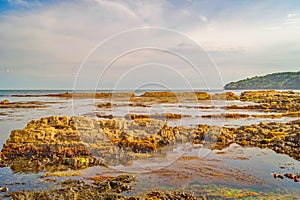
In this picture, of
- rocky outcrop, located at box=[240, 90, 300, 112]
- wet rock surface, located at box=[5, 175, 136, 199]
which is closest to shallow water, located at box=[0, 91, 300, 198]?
wet rock surface, located at box=[5, 175, 136, 199]

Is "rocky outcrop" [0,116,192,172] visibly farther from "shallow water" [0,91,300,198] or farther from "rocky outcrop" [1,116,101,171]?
"shallow water" [0,91,300,198]

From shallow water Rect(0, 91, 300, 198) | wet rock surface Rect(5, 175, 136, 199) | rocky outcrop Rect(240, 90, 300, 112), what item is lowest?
shallow water Rect(0, 91, 300, 198)

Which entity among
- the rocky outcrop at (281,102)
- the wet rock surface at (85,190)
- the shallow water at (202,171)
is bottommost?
the shallow water at (202,171)

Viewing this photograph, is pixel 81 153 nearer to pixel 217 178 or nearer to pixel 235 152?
pixel 217 178

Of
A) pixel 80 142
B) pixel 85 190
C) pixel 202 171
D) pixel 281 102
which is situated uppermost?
pixel 281 102

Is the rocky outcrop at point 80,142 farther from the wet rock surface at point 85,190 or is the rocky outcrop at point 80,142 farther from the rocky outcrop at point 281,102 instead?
the rocky outcrop at point 281,102

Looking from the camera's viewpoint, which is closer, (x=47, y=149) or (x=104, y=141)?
(x=47, y=149)

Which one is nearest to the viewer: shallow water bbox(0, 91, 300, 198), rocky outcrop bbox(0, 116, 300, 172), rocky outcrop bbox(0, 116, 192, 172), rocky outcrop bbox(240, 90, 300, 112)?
shallow water bbox(0, 91, 300, 198)

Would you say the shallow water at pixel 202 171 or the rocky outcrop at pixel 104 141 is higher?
the rocky outcrop at pixel 104 141

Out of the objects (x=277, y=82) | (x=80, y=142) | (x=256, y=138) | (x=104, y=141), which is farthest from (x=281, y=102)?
(x=277, y=82)

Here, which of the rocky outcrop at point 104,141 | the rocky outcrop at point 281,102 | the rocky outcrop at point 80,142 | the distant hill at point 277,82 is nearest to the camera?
the rocky outcrop at point 80,142

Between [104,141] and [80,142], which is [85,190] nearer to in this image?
[80,142]

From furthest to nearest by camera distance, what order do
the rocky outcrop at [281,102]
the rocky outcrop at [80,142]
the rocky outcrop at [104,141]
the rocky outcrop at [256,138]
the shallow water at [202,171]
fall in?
the rocky outcrop at [281,102] < the rocky outcrop at [256,138] < the rocky outcrop at [104,141] < the rocky outcrop at [80,142] < the shallow water at [202,171]

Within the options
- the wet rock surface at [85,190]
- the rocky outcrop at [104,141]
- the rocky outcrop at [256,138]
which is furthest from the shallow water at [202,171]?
the rocky outcrop at [256,138]
